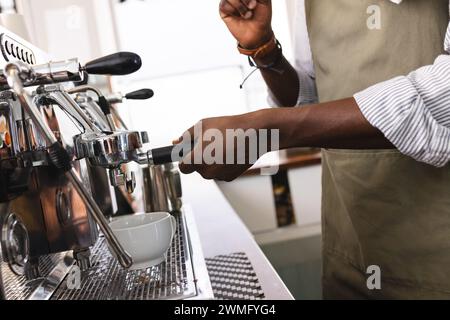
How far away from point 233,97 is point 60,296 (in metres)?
1.14

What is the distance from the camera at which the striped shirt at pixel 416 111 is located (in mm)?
523

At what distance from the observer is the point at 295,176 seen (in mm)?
2244

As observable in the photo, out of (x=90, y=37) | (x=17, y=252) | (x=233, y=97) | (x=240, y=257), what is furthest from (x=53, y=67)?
(x=90, y=37)

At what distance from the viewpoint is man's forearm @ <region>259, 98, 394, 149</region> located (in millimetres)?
539

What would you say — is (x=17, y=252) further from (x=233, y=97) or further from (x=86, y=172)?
(x=233, y=97)

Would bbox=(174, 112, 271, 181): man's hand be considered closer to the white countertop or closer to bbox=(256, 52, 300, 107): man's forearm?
the white countertop

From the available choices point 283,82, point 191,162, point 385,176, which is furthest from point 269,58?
point 191,162

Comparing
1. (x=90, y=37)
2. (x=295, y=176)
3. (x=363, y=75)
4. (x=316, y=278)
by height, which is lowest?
(x=316, y=278)

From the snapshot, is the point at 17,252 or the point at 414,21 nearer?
the point at 17,252

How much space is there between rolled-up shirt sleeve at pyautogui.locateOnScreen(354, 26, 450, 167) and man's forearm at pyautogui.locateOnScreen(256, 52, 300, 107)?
38 centimetres

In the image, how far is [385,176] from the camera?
2.45ft

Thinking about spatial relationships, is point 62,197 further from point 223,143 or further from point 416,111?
point 416,111
